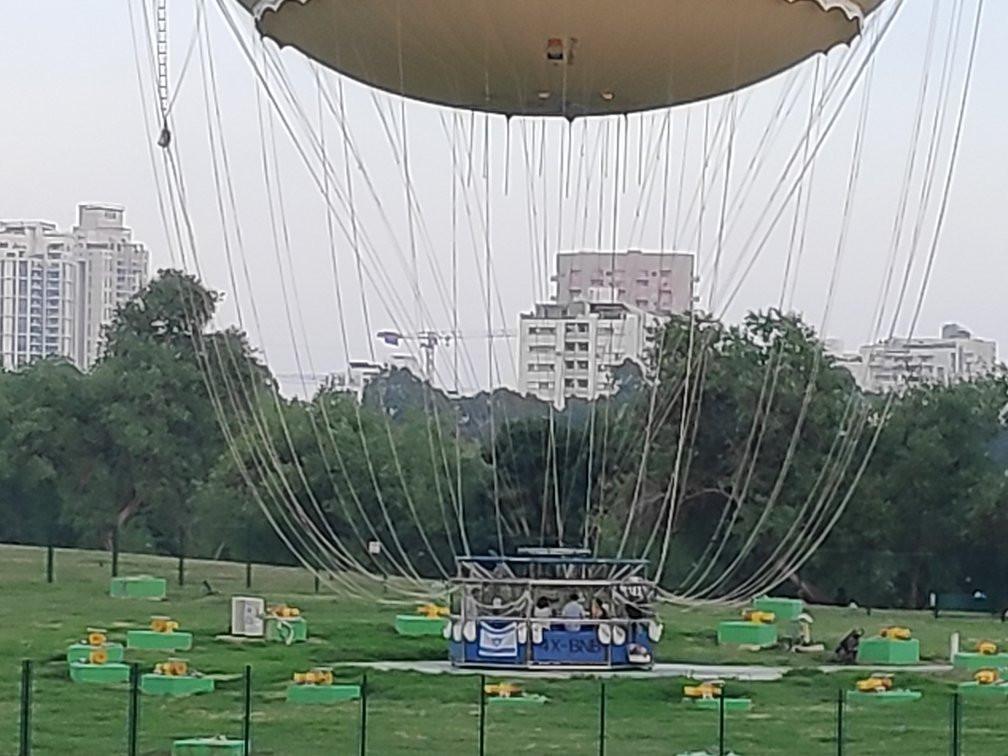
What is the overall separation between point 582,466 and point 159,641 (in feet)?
27.5

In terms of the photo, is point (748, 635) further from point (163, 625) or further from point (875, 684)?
point (163, 625)

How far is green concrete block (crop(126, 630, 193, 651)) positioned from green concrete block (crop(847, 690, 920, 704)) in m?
9.54

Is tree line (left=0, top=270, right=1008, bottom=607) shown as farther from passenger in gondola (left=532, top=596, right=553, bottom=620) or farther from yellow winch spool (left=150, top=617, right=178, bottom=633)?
passenger in gondola (left=532, top=596, right=553, bottom=620)

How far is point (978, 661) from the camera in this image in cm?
2786

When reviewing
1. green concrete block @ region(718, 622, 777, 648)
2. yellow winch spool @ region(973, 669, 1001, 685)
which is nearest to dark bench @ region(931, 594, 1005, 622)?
green concrete block @ region(718, 622, 777, 648)

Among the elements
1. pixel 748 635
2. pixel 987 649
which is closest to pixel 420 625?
pixel 748 635

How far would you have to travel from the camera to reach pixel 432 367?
88.6 ft

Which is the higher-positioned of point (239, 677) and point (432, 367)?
point (432, 367)

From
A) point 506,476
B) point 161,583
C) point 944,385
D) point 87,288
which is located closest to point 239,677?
point 506,476

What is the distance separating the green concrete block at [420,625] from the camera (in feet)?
98.7

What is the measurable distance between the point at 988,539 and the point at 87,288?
7368 centimetres

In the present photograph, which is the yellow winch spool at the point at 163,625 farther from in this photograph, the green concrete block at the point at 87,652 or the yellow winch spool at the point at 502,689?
the yellow winch spool at the point at 502,689

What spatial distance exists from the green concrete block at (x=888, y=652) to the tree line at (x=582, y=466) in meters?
6.56

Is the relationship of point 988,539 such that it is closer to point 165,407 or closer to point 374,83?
point 165,407
